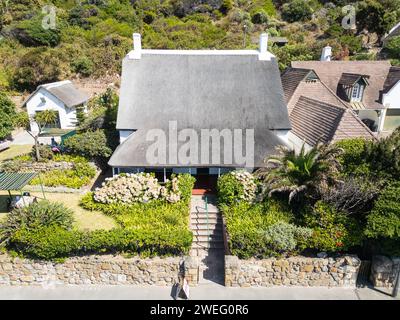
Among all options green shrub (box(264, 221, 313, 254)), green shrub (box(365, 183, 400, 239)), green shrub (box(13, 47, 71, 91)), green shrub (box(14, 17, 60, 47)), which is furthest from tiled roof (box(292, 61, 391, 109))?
green shrub (box(14, 17, 60, 47))

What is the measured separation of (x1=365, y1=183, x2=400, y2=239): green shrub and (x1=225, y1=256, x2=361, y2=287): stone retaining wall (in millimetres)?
1637

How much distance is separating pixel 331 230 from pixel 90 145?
15.3 metres

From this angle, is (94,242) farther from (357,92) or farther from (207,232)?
(357,92)

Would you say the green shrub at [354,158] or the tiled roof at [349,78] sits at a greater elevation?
the tiled roof at [349,78]

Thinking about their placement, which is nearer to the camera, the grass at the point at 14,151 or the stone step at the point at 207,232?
the stone step at the point at 207,232

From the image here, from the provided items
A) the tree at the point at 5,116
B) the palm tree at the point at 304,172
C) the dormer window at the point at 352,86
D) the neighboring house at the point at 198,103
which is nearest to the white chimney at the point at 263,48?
the neighboring house at the point at 198,103

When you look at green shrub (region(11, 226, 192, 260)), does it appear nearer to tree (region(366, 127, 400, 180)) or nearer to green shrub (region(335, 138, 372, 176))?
green shrub (region(335, 138, 372, 176))

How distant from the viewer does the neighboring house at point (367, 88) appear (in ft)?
85.3

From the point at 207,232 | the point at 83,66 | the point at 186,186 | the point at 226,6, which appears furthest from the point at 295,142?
the point at 226,6

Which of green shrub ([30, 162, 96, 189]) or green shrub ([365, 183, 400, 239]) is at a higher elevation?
green shrub ([365, 183, 400, 239])

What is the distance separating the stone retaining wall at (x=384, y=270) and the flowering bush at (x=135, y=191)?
30.1 feet

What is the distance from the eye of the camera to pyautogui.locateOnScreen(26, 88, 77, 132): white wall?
28125 millimetres

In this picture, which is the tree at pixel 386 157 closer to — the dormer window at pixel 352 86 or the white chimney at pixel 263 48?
the white chimney at pixel 263 48
